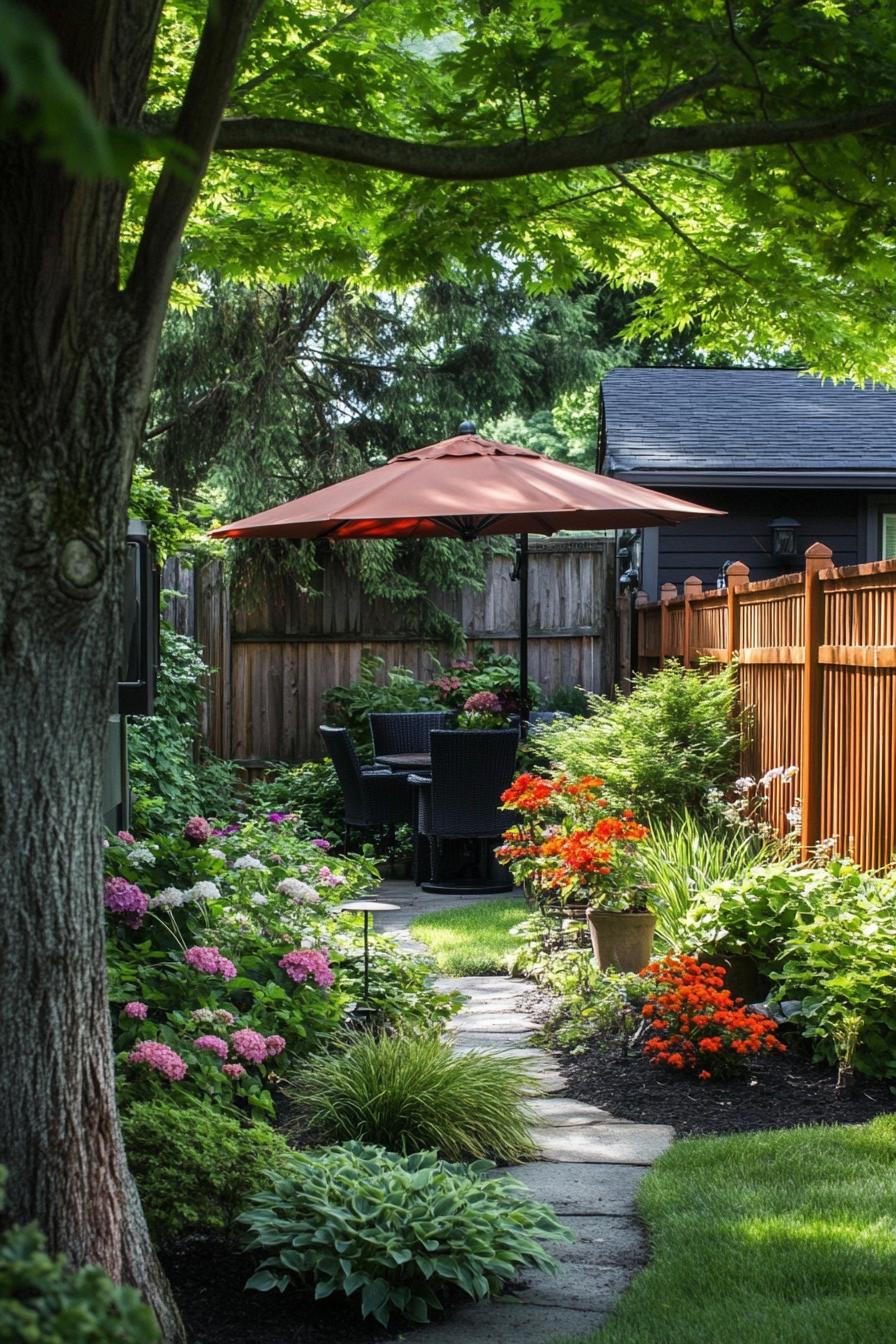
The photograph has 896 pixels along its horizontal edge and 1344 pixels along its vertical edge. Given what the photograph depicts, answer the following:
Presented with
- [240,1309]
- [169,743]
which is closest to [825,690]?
[240,1309]

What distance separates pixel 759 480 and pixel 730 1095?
30.1 feet

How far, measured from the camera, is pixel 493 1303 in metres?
2.96

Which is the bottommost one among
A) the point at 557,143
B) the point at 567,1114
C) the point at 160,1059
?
the point at 567,1114

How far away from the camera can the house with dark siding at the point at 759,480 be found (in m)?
12.8

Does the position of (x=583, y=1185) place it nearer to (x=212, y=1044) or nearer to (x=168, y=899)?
(x=212, y=1044)

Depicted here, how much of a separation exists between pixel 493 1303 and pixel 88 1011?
1.18 meters

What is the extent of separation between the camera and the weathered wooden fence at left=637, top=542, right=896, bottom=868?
5406mm

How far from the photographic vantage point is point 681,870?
20.5 ft

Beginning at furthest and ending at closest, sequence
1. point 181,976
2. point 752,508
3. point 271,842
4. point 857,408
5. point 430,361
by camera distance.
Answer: point 430,361, point 857,408, point 752,508, point 271,842, point 181,976

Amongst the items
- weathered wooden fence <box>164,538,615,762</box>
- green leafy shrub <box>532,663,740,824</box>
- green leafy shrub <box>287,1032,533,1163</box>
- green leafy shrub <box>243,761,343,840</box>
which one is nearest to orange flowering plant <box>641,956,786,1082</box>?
green leafy shrub <box>287,1032,533,1163</box>

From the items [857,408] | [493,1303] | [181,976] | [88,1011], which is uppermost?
[857,408]

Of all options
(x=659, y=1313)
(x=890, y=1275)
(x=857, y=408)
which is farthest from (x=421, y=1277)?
(x=857, y=408)

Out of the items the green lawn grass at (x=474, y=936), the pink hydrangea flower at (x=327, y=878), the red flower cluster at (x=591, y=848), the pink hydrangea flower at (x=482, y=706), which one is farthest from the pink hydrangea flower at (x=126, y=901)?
the pink hydrangea flower at (x=482, y=706)

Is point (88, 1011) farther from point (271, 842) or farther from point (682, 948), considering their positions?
point (271, 842)
